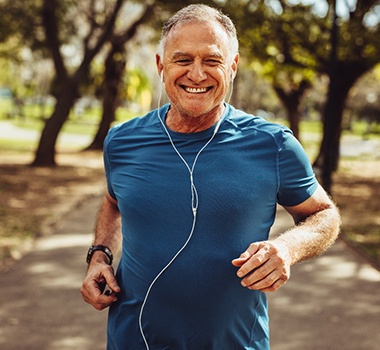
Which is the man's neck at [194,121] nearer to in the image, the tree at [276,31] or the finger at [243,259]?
the finger at [243,259]

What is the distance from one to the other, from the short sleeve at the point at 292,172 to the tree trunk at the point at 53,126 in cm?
1641

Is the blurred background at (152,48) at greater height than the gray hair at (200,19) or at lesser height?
lesser

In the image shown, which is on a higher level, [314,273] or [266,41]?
[266,41]

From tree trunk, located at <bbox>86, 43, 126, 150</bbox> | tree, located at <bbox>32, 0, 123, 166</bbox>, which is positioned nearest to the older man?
tree, located at <bbox>32, 0, 123, 166</bbox>

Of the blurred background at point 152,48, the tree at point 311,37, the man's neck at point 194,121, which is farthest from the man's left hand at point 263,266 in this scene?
the tree at point 311,37

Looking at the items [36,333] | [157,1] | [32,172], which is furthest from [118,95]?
[36,333]

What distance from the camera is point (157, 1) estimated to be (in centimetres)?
1834

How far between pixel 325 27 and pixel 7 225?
1147 cm

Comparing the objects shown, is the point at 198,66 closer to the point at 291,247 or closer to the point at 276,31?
the point at 291,247

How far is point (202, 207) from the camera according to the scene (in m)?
2.12

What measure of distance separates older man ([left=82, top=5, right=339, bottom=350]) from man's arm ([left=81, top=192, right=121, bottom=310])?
1 centimetres

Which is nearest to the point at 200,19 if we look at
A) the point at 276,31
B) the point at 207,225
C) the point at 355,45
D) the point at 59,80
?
the point at 207,225

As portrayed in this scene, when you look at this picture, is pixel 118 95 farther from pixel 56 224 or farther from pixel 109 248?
pixel 109 248

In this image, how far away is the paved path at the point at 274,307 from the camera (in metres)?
4.89
